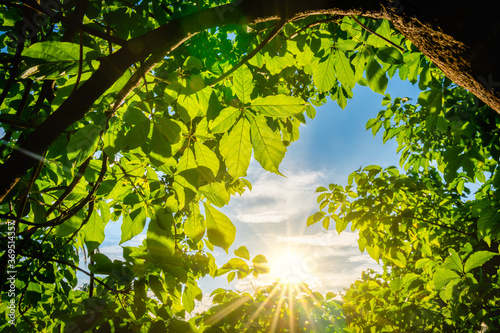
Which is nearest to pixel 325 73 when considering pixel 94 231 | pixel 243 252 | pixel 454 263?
pixel 243 252

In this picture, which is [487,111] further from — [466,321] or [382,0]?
[466,321]

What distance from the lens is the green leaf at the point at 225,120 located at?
0.95m

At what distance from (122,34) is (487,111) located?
10.5 ft

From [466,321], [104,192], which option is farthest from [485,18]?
[466,321]

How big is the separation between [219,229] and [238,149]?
0.38 meters

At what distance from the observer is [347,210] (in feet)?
11.5

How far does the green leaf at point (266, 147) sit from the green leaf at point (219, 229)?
33 cm

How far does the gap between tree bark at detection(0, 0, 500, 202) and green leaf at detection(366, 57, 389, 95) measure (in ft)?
2.14

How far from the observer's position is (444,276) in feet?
8.60

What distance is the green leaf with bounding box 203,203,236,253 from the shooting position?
1.02 meters

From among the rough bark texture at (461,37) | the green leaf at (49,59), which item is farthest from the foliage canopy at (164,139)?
the rough bark texture at (461,37)

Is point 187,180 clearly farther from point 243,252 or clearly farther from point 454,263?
point 454,263

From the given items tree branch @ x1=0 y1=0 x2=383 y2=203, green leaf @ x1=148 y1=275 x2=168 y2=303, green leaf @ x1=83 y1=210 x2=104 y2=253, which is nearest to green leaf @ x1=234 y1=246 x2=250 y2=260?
green leaf @ x1=148 y1=275 x2=168 y2=303

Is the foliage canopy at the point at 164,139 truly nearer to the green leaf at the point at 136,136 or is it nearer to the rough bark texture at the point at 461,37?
the green leaf at the point at 136,136
